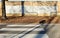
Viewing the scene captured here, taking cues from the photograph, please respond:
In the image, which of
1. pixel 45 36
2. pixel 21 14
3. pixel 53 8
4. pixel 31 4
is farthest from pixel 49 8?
pixel 45 36

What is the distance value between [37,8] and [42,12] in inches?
26.6

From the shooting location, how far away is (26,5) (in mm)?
17359

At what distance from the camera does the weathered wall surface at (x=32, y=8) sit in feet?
56.5

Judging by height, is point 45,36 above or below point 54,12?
below

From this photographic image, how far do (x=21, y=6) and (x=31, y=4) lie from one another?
1074mm

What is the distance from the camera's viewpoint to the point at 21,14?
17156 mm

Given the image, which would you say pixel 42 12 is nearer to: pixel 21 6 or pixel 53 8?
pixel 53 8

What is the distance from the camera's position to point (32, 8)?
682 inches

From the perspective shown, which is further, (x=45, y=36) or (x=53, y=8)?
(x=53, y=8)

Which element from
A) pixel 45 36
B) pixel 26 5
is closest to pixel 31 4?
pixel 26 5

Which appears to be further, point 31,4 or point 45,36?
point 31,4

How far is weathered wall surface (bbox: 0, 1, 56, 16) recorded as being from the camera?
17234 mm

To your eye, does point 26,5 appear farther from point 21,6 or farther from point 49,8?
point 49,8

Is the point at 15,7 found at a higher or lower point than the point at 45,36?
higher
